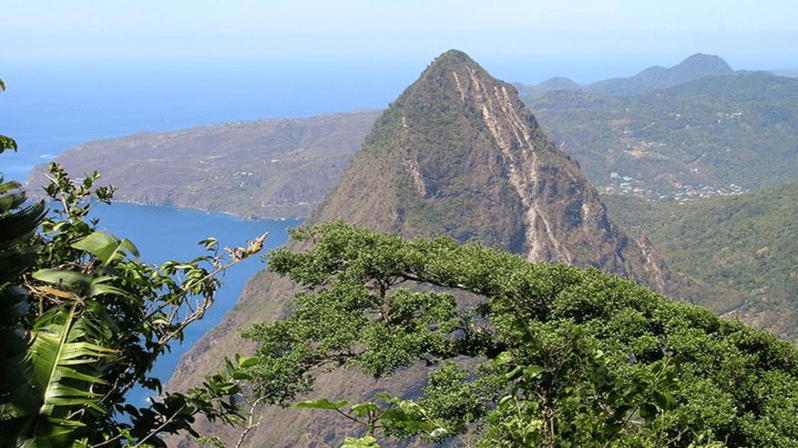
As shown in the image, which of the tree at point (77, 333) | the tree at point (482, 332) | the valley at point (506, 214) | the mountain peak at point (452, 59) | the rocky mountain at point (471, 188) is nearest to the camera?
the tree at point (77, 333)

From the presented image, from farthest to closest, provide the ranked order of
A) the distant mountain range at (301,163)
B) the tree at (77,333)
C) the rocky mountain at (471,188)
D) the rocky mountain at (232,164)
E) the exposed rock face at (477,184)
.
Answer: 1. the distant mountain range at (301,163)
2. the rocky mountain at (232,164)
3. the exposed rock face at (477,184)
4. the rocky mountain at (471,188)
5. the tree at (77,333)

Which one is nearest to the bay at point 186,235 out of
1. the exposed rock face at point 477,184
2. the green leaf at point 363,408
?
the exposed rock face at point 477,184

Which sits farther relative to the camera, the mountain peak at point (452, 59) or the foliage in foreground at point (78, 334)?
the mountain peak at point (452, 59)

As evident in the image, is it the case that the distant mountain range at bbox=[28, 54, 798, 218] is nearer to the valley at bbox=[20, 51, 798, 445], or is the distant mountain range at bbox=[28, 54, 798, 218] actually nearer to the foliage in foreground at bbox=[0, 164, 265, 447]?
the valley at bbox=[20, 51, 798, 445]

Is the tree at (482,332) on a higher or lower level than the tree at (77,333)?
lower

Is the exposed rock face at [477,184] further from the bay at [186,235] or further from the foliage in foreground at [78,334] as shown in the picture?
the foliage in foreground at [78,334]

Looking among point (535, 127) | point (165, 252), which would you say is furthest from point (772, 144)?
point (165, 252)

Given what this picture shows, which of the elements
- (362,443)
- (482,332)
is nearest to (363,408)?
(362,443)
